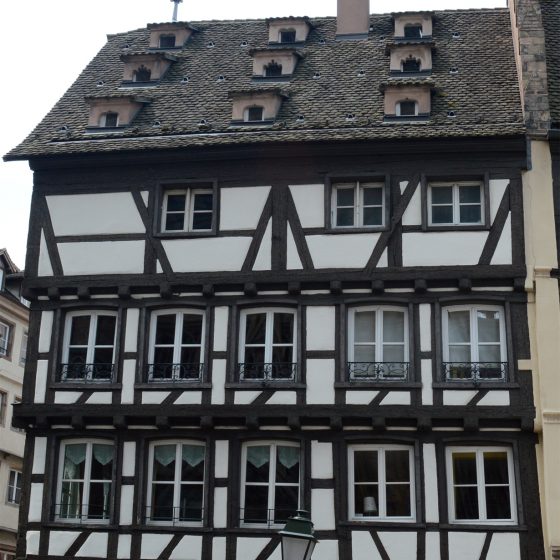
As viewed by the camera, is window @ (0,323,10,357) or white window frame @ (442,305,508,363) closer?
white window frame @ (442,305,508,363)

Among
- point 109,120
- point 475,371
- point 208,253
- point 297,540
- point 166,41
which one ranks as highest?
point 166,41

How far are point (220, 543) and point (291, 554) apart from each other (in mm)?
Result: 7853

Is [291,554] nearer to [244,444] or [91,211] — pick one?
[244,444]

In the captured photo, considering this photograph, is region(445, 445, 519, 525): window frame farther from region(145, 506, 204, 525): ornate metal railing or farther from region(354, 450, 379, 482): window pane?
region(145, 506, 204, 525): ornate metal railing

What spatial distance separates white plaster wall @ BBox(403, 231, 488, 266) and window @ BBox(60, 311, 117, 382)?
6033 mm

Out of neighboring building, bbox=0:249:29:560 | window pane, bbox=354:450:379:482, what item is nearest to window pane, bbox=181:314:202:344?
window pane, bbox=354:450:379:482

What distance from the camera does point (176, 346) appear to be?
74.9 ft

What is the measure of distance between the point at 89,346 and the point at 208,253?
300 cm

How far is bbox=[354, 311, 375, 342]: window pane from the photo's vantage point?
2238 cm

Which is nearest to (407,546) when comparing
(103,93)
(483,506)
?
(483,506)

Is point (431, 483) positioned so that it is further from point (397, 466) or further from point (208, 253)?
point (208, 253)

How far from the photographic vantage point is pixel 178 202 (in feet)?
78.7

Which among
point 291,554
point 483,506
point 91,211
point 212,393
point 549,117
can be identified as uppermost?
point 549,117

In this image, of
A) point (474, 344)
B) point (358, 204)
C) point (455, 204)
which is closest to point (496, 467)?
point (474, 344)
